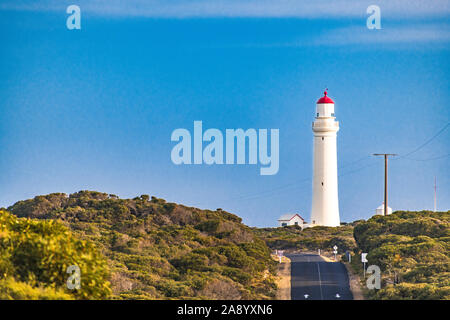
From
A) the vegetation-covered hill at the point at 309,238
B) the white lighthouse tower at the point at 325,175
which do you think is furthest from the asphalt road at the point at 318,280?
the white lighthouse tower at the point at 325,175

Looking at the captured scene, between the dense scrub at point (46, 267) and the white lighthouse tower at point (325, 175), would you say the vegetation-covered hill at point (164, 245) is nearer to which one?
the dense scrub at point (46, 267)

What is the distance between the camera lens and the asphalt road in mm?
50250

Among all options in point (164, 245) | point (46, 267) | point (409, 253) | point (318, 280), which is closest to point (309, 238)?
point (164, 245)

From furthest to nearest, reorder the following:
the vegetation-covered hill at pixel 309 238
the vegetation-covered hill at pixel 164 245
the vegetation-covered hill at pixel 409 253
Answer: the vegetation-covered hill at pixel 309 238, the vegetation-covered hill at pixel 164 245, the vegetation-covered hill at pixel 409 253

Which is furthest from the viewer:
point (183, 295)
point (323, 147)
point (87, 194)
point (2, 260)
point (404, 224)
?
point (323, 147)

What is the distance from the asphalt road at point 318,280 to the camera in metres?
50.2

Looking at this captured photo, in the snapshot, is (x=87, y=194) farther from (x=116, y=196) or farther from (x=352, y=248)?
(x=352, y=248)

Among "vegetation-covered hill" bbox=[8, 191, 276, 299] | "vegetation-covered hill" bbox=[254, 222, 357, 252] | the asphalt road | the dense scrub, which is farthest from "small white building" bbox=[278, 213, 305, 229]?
the dense scrub

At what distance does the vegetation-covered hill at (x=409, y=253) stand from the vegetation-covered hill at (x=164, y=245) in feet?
21.7

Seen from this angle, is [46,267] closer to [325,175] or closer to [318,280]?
[318,280]
